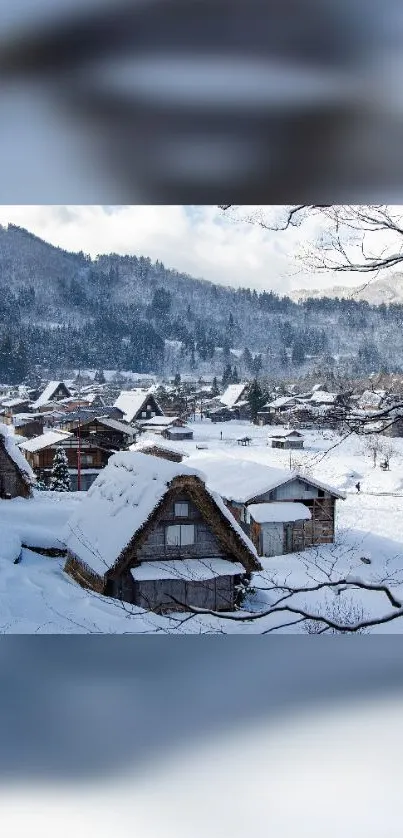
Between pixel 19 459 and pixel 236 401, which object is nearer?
pixel 19 459

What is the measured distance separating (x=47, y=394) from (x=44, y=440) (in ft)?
0.69

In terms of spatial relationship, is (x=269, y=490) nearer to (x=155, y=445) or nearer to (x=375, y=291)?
(x=155, y=445)

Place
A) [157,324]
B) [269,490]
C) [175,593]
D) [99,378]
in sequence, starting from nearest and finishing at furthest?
[175,593]
[269,490]
[99,378]
[157,324]

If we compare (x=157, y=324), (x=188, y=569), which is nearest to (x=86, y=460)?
(x=188, y=569)

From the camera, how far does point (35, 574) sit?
102 inches

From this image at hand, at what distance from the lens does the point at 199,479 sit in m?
2.63

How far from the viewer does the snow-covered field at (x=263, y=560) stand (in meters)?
2.53

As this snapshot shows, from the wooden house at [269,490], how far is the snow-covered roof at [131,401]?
0.95 ft

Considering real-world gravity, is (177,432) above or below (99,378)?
below

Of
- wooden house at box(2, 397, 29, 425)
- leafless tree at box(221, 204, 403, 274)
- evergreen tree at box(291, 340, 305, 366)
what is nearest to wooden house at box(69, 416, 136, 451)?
wooden house at box(2, 397, 29, 425)

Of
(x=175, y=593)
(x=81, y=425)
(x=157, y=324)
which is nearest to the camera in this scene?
(x=175, y=593)

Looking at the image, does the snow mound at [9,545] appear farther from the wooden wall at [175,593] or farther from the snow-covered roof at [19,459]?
the wooden wall at [175,593]

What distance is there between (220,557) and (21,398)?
958mm
